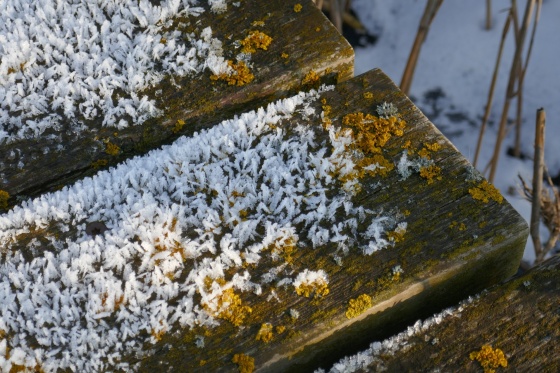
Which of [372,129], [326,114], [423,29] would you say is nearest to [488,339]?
[372,129]

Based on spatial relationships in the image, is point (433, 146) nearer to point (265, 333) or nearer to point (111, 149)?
point (265, 333)

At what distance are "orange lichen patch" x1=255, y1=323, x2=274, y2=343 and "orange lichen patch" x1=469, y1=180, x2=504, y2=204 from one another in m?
0.61

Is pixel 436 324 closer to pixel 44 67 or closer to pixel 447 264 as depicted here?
pixel 447 264

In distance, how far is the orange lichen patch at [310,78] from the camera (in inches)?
68.8

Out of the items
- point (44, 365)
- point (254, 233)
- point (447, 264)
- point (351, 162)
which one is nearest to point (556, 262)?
point (447, 264)

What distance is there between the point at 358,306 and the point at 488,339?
30 centimetres

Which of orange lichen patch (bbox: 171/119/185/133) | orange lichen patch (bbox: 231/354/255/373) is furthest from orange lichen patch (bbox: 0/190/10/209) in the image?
orange lichen patch (bbox: 231/354/255/373)

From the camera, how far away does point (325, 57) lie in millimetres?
1760

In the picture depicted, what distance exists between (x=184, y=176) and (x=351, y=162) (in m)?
0.43

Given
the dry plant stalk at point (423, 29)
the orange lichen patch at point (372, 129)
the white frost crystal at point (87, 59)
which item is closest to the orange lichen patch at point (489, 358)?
the orange lichen patch at point (372, 129)

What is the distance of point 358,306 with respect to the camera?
1345mm

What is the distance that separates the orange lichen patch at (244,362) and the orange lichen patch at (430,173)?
2.05ft

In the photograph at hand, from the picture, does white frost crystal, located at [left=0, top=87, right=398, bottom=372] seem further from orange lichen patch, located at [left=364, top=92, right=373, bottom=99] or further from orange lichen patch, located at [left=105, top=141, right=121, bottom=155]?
orange lichen patch, located at [left=364, top=92, right=373, bottom=99]

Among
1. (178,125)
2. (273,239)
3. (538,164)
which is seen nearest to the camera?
(273,239)
